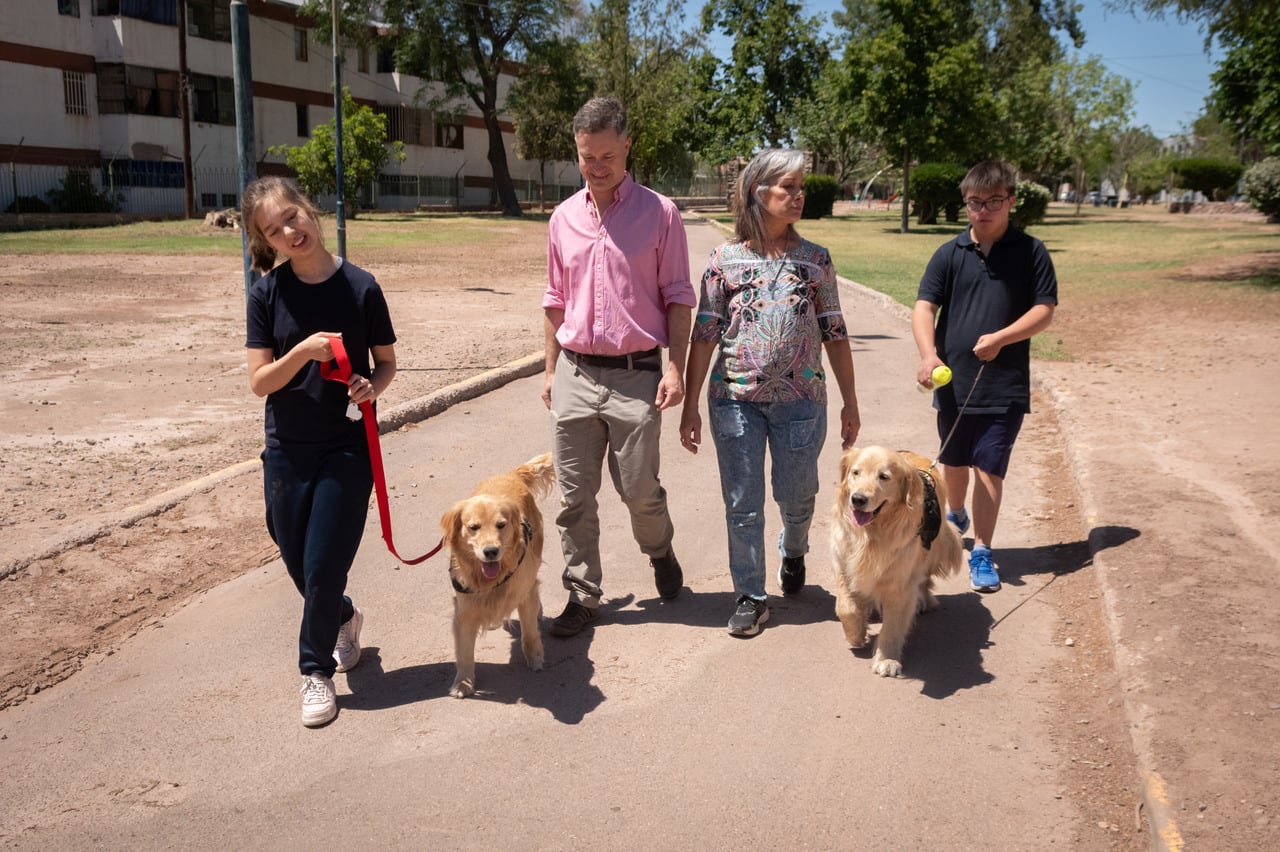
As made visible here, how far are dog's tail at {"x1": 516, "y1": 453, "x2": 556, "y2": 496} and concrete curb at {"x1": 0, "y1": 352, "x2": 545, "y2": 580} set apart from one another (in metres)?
2.66

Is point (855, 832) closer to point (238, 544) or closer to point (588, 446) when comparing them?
point (588, 446)

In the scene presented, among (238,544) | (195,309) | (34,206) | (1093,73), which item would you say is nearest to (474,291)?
(195,309)

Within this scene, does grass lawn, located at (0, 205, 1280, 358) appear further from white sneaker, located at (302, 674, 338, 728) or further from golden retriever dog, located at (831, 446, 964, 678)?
white sneaker, located at (302, 674, 338, 728)

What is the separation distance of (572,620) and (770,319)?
1733mm

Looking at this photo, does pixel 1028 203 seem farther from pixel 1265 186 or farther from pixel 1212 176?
pixel 1212 176

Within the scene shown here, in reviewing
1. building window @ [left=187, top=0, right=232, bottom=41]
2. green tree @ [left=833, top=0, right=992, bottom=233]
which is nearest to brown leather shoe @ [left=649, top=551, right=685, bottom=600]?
green tree @ [left=833, top=0, right=992, bottom=233]

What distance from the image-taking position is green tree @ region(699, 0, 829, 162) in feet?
183

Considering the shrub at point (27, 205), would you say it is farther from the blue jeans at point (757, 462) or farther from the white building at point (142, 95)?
the blue jeans at point (757, 462)

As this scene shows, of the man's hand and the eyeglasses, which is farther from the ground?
the eyeglasses

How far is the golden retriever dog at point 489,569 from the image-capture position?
13.7 ft

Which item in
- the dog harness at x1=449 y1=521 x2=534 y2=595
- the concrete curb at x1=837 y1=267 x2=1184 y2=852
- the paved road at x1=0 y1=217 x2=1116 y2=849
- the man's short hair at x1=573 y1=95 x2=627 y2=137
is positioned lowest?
the paved road at x1=0 y1=217 x2=1116 y2=849

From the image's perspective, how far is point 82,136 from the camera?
135 feet

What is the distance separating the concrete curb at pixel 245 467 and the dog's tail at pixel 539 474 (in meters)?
2.66

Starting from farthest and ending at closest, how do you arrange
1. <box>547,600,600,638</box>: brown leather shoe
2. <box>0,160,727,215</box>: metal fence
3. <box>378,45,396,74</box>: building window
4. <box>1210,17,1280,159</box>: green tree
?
<box>378,45,396,74</box>: building window, <box>0,160,727,215</box>: metal fence, <box>1210,17,1280,159</box>: green tree, <box>547,600,600,638</box>: brown leather shoe
